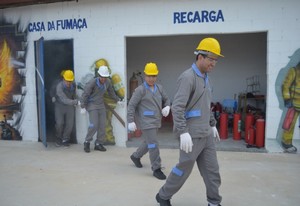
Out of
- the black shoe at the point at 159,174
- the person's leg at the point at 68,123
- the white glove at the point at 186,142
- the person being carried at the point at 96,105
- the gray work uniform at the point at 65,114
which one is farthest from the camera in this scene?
the person's leg at the point at 68,123

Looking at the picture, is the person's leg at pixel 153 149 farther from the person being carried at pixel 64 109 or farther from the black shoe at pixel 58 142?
the black shoe at pixel 58 142

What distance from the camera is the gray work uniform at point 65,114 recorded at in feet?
22.8

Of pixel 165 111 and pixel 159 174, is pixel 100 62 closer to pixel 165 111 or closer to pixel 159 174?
pixel 165 111

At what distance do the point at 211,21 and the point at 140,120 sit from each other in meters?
2.58

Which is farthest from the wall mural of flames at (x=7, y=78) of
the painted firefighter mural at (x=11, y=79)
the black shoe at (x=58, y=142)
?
the black shoe at (x=58, y=142)

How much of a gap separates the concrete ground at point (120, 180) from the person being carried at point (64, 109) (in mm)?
504

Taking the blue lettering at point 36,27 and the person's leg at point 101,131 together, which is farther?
the blue lettering at point 36,27

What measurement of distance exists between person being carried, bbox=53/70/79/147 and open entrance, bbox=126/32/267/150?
89.9 inches

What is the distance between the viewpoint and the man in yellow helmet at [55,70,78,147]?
6.83 m

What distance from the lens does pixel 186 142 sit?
3.38 m

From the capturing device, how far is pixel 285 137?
239 inches

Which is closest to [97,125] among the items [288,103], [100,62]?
[100,62]

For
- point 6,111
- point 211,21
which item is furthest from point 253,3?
point 6,111

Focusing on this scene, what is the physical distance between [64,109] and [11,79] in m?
1.69
